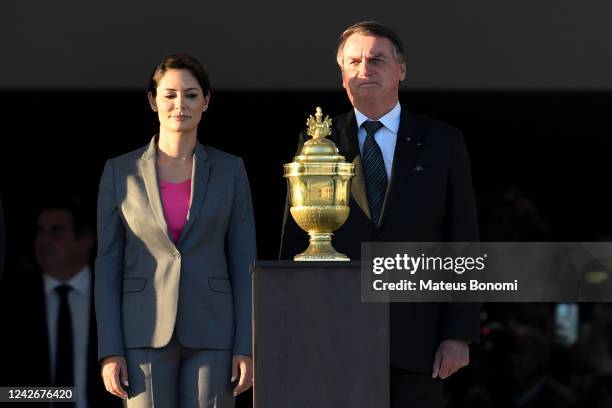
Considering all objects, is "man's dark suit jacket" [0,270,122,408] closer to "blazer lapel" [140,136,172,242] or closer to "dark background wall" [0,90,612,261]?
"dark background wall" [0,90,612,261]

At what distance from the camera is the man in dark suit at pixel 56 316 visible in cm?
688

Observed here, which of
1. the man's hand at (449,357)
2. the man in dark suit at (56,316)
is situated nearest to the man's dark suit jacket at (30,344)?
the man in dark suit at (56,316)

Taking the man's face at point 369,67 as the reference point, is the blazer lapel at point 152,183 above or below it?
below

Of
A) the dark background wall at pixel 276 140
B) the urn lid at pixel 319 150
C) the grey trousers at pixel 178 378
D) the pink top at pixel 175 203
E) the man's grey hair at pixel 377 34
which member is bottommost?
the grey trousers at pixel 178 378

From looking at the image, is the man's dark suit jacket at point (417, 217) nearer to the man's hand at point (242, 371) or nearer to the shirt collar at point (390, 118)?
the shirt collar at point (390, 118)

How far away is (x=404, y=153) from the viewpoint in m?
4.84

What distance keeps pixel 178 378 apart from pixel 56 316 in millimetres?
2381

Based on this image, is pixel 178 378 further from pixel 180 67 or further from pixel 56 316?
pixel 56 316

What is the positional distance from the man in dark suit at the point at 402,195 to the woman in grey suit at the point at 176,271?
213mm

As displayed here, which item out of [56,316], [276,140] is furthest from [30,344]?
[276,140]

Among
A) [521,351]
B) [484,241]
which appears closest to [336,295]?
[521,351]

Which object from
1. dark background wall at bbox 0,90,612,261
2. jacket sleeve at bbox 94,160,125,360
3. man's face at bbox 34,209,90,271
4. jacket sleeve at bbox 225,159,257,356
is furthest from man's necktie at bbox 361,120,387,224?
dark background wall at bbox 0,90,612,261

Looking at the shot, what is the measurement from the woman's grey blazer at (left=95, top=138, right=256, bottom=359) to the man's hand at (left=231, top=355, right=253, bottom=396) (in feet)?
0.07

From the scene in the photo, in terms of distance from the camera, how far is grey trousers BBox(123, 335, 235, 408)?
4625 millimetres
